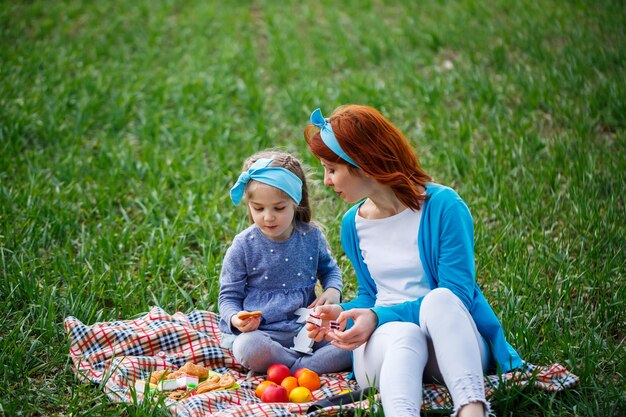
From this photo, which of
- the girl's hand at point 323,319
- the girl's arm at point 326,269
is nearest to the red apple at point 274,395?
the girl's hand at point 323,319

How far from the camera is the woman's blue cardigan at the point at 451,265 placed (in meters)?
2.64

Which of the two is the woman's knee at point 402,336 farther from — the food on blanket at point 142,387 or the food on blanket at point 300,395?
the food on blanket at point 142,387

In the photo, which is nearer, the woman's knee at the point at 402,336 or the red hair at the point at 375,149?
the woman's knee at the point at 402,336

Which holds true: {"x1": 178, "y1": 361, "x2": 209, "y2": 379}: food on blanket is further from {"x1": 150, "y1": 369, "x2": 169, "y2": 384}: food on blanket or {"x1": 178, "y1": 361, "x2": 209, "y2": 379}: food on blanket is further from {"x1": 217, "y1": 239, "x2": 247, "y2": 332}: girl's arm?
{"x1": 217, "y1": 239, "x2": 247, "y2": 332}: girl's arm

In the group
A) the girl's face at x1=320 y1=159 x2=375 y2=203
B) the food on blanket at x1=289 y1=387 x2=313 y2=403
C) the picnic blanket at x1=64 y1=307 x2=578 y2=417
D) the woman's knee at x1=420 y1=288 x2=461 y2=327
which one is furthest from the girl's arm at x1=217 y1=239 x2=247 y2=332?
the woman's knee at x1=420 y1=288 x2=461 y2=327

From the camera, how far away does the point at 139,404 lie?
2.66 m

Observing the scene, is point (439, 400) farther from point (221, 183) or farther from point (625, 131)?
point (625, 131)

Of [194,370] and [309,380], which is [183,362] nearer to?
[194,370]

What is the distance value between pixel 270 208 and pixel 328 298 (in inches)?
20.1

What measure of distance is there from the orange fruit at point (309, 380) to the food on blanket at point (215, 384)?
286 mm

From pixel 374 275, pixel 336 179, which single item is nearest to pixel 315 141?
pixel 336 179

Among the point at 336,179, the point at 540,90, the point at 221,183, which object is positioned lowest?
the point at 221,183

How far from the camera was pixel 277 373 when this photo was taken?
117 inches

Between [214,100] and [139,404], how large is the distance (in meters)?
4.16
